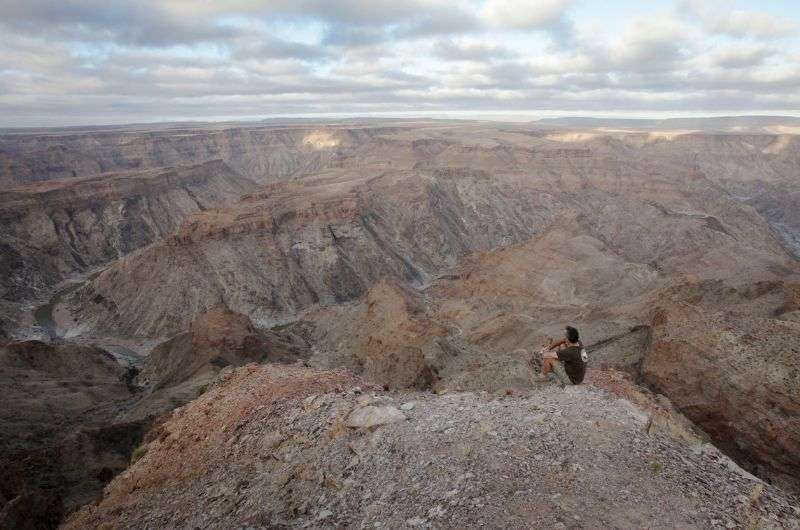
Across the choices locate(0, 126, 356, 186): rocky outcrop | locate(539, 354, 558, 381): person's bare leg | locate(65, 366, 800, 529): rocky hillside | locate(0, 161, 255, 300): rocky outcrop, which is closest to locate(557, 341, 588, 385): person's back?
locate(539, 354, 558, 381): person's bare leg

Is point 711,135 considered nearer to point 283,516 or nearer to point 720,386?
point 720,386

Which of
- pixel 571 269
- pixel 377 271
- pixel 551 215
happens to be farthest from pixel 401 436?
pixel 551 215

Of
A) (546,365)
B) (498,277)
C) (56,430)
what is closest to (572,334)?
(546,365)

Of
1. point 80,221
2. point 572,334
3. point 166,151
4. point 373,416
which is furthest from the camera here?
point 166,151

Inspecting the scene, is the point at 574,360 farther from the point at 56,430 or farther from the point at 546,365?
the point at 56,430

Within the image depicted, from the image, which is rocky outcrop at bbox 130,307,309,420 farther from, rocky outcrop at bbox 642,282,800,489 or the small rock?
rocky outcrop at bbox 642,282,800,489

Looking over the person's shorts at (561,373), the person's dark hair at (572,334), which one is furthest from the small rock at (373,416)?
the person's shorts at (561,373)

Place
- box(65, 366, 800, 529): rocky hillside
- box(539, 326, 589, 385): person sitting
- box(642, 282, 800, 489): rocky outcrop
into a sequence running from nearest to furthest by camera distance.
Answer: box(65, 366, 800, 529): rocky hillside → box(539, 326, 589, 385): person sitting → box(642, 282, 800, 489): rocky outcrop
